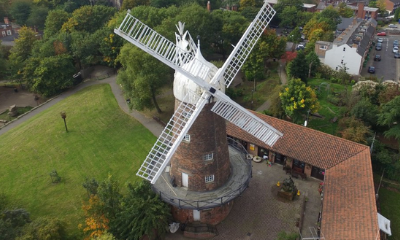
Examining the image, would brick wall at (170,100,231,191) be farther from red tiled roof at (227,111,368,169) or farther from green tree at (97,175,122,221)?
red tiled roof at (227,111,368,169)

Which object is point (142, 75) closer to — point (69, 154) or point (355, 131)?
point (69, 154)

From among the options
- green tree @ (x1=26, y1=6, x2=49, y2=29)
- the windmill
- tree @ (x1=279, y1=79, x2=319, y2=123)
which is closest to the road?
tree @ (x1=279, y1=79, x2=319, y2=123)

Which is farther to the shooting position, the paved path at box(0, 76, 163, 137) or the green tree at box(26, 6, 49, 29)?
the green tree at box(26, 6, 49, 29)

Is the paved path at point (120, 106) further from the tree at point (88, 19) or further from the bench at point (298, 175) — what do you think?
the tree at point (88, 19)

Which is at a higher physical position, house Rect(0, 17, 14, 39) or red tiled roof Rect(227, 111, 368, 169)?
red tiled roof Rect(227, 111, 368, 169)

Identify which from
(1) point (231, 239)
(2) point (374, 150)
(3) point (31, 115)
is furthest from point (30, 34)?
(2) point (374, 150)
